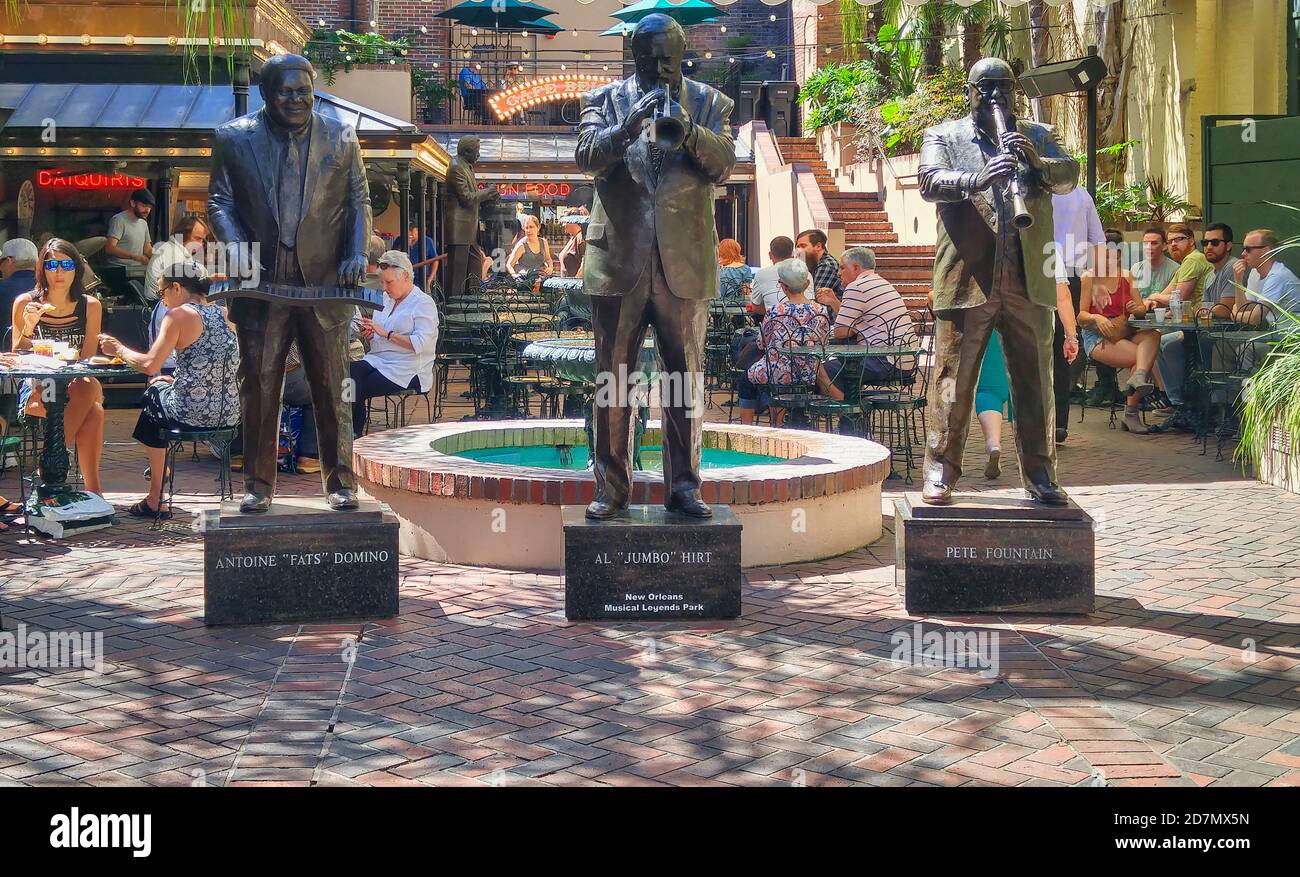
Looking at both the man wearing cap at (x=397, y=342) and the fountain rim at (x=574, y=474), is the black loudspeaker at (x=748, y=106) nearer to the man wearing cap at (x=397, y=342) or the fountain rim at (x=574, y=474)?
the man wearing cap at (x=397, y=342)

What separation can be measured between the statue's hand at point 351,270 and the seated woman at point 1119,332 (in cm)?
739

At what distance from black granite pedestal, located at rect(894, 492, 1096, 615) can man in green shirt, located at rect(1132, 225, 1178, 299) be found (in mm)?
8238

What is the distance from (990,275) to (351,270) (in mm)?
2618

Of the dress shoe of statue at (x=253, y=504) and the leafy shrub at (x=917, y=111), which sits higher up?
the leafy shrub at (x=917, y=111)

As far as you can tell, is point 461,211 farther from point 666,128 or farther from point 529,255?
point 666,128

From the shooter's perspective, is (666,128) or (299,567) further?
(299,567)

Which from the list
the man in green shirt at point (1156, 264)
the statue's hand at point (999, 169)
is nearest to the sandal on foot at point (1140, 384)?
the man in green shirt at point (1156, 264)

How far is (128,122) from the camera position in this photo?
14.7 meters

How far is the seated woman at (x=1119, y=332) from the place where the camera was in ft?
40.7

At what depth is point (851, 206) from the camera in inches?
897

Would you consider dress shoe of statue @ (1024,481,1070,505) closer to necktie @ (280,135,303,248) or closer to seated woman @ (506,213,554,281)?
necktie @ (280,135,303,248)

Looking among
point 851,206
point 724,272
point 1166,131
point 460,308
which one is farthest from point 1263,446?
point 851,206

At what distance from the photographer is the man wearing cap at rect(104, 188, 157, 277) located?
1488 centimetres

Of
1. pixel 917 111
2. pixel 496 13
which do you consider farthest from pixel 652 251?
pixel 496 13
